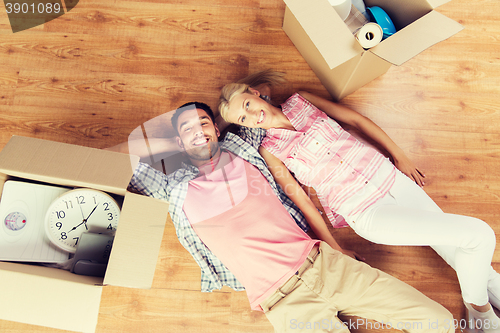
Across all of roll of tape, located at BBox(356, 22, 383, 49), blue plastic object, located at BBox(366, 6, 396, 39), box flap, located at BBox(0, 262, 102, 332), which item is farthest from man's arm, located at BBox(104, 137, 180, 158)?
blue plastic object, located at BBox(366, 6, 396, 39)

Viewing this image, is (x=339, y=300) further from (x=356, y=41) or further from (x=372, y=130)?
(x=356, y=41)

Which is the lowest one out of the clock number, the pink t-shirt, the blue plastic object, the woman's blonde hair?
the pink t-shirt

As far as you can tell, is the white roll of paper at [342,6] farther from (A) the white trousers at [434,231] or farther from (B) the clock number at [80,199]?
(B) the clock number at [80,199]

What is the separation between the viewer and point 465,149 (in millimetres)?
1272

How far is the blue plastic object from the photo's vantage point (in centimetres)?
102

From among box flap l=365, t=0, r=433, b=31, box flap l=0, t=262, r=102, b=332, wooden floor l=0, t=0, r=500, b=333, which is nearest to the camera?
box flap l=0, t=262, r=102, b=332

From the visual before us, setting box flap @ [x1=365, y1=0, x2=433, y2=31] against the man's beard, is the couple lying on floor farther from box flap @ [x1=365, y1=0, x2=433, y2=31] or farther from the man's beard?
box flap @ [x1=365, y1=0, x2=433, y2=31]

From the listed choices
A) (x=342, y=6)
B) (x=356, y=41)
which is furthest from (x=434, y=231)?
(x=342, y=6)

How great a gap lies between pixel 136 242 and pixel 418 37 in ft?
3.14

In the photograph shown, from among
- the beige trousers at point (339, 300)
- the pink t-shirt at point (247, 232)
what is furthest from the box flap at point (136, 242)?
the beige trousers at point (339, 300)

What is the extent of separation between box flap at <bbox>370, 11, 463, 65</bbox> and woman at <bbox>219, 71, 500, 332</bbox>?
1.21 ft

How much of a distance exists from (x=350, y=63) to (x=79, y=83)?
1.21 metres

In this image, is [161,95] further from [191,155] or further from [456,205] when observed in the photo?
[456,205]

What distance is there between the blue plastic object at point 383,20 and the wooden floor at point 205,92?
1.07 ft
